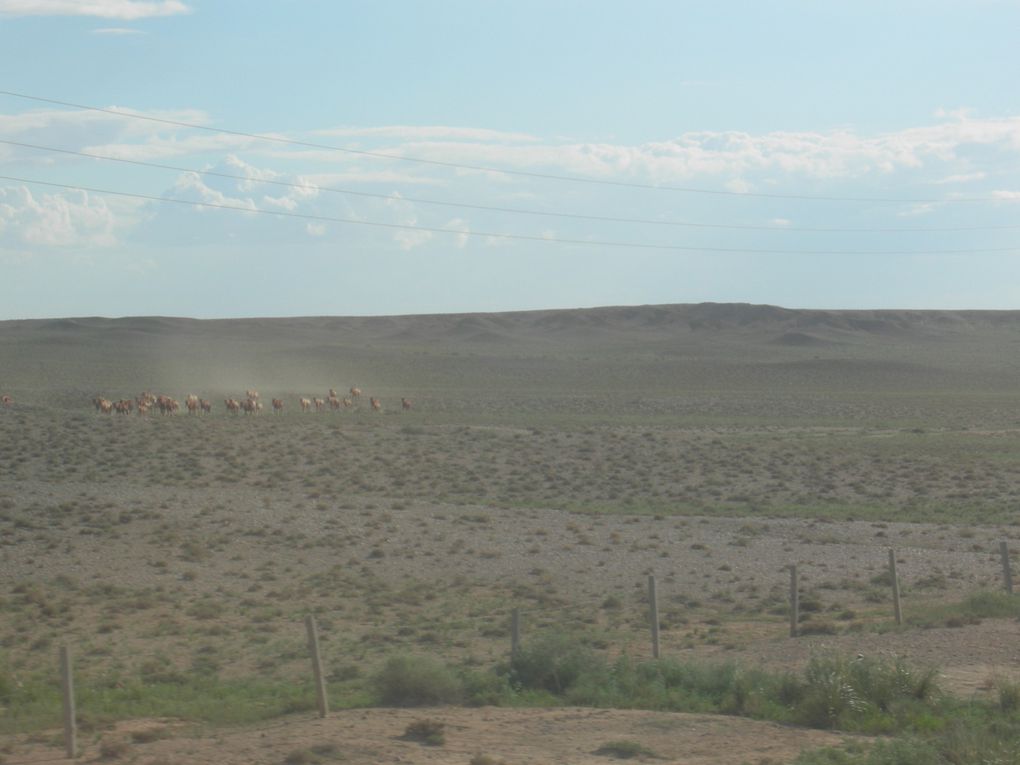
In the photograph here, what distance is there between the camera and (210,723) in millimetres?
14305

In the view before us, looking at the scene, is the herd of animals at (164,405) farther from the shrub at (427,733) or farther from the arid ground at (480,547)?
→ the shrub at (427,733)

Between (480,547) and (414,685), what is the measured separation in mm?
16263

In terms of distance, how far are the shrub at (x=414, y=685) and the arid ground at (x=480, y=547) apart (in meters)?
0.45

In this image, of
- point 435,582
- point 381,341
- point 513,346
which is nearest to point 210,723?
point 435,582

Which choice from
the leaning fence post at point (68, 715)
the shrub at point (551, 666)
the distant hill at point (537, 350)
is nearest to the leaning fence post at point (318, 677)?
the leaning fence post at point (68, 715)

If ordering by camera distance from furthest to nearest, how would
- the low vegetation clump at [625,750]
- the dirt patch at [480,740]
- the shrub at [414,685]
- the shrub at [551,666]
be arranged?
the shrub at [551,666], the shrub at [414,685], the low vegetation clump at [625,750], the dirt patch at [480,740]

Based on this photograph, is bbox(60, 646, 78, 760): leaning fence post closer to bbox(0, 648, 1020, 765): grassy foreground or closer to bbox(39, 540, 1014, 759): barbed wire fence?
bbox(39, 540, 1014, 759): barbed wire fence

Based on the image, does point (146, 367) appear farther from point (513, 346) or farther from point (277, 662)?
point (277, 662)

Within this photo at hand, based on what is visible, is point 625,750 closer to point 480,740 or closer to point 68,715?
point 480,740

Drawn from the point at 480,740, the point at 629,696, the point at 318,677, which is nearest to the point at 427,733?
the point at 480,740

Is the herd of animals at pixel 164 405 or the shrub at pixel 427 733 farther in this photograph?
the herd of animals at pixel 164 405

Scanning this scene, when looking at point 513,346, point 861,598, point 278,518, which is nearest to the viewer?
point 861,598

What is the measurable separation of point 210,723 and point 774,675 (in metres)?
6.91

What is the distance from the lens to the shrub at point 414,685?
1484 centimetres
